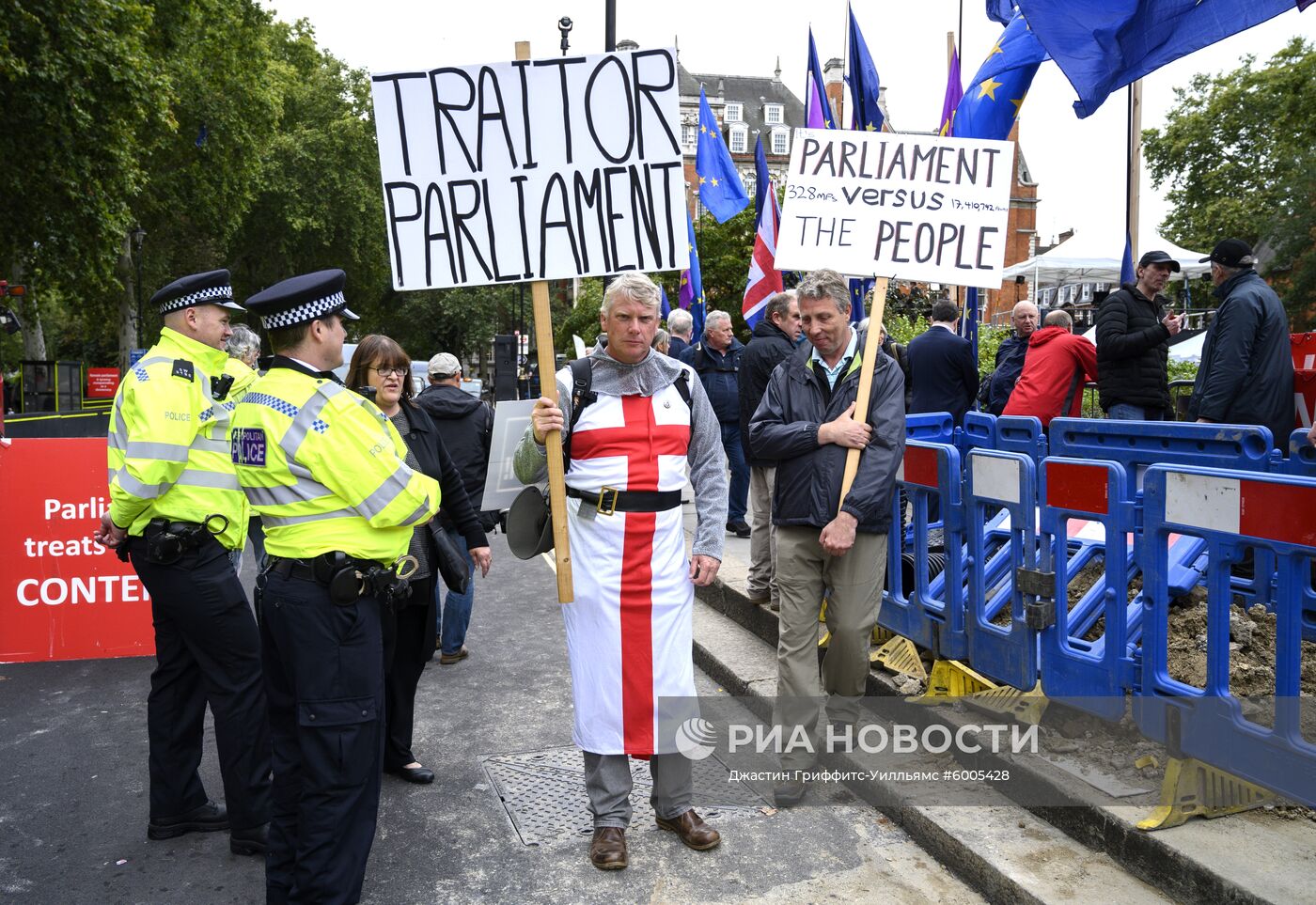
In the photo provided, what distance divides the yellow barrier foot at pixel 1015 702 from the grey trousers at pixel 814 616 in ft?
1.86

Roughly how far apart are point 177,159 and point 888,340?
28.1m

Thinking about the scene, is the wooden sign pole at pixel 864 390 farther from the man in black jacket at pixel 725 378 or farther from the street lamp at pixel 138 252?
the street lamp at pixel 138 252

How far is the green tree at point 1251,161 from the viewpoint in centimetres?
3284

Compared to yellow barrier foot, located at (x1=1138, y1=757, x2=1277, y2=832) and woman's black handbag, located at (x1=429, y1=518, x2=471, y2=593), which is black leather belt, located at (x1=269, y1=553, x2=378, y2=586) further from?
yellow barrier foot, located at (x1=1138, y1=757, x2=1277, y2=832)

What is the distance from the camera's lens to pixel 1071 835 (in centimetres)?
360

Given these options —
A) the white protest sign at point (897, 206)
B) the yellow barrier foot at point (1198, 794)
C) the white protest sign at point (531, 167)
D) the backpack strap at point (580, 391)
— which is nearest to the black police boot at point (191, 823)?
the backpack strap at point (580, 391)

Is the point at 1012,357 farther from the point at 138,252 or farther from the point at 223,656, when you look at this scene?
the point at 138,252

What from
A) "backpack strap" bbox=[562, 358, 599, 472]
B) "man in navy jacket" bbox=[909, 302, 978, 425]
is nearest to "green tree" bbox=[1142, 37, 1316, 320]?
"man in navy jacket" bbox=[909, 302, 978, 425]

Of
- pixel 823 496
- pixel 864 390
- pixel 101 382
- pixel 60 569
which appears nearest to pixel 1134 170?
pixel 864 390

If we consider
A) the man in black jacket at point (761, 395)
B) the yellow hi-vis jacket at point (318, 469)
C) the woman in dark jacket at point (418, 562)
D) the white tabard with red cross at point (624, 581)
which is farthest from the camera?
the man in black jacket at point (761, 395)

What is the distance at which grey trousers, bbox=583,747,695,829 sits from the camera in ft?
12.4

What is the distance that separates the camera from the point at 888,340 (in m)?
6.21

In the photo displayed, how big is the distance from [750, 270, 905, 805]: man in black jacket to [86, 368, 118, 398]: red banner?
110ft

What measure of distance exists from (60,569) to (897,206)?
542 centimetres
